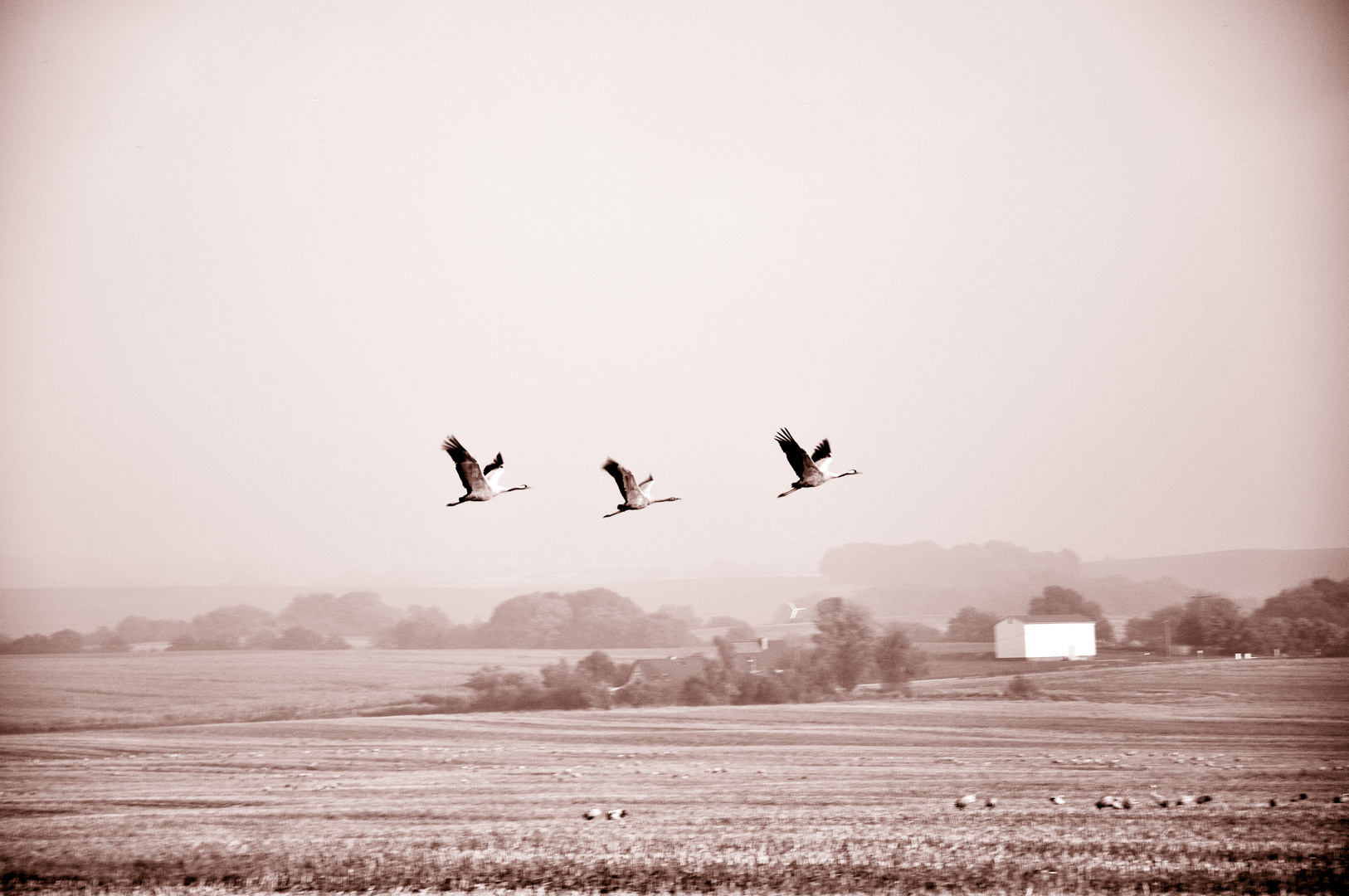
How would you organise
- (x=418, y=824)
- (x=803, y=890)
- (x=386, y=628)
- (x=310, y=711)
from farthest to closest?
(x=386, y=628)
(x=310, y=711)
(x=418, y=824)
(x=803, y=890)

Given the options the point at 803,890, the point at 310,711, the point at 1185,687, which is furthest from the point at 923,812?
the point at 310,711

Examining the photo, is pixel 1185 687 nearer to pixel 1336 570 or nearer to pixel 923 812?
pixel 1336 570

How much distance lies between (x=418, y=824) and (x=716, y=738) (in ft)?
79.9

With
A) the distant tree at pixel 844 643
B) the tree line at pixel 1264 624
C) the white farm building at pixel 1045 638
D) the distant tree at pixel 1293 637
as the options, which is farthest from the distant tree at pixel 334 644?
the distant tree at pixel 1293 637

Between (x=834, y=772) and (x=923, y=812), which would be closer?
(x=923, y=812)

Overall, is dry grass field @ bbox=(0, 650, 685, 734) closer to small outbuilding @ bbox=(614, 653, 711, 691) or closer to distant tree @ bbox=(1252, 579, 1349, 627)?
small outbuilding @ bbox=(614, 653, 711, 691)

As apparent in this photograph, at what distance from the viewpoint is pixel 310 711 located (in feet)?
229

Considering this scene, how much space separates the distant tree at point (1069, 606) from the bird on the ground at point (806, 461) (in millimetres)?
68187

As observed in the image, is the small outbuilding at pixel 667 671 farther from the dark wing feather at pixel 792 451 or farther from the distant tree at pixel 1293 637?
the dark wing feather at pixel 792 451

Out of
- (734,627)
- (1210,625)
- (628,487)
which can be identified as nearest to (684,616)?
(734,627)

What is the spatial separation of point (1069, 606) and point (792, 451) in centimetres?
7320

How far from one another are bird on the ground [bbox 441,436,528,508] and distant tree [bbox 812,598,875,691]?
51.0 m

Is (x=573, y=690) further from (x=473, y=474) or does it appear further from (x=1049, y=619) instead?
(x=473, y=474)

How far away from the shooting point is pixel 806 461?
22.5 m
